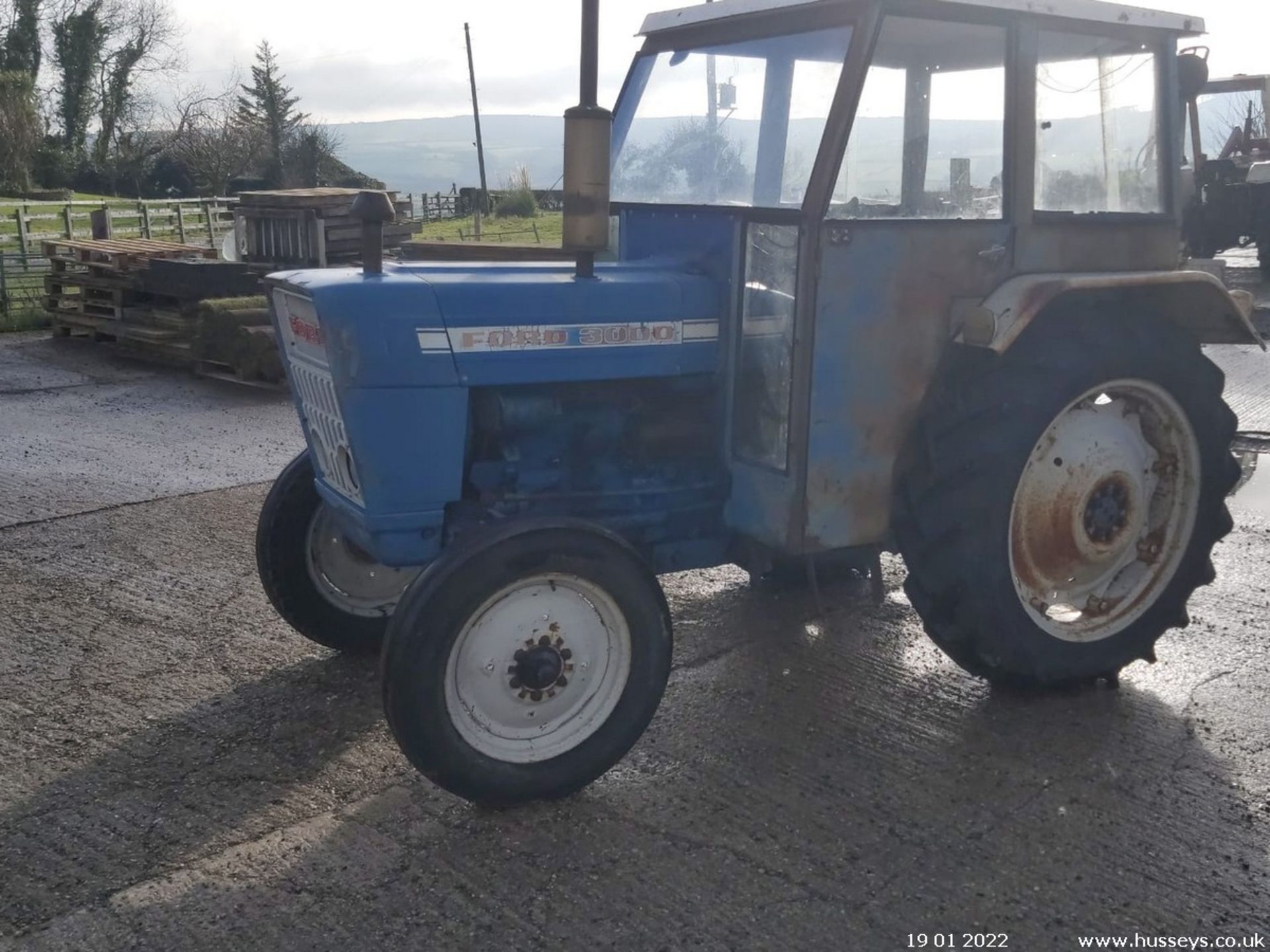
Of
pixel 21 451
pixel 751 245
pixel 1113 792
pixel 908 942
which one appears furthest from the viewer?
pixel 21 451

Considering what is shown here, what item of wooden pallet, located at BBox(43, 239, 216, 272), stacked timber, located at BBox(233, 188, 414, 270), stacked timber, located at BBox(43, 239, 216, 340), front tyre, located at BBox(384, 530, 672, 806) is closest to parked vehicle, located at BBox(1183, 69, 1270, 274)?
stacked timber, located at BBox(233, 188, 414, 270)

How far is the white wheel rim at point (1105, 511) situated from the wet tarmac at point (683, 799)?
30 cm

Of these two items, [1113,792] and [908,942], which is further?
[1113,792]

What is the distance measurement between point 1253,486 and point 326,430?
194 inches

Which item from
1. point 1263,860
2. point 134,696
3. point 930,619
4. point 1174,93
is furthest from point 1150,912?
point 134,696

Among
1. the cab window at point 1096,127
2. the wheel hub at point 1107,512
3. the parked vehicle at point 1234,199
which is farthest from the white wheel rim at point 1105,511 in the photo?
the parked vehicle at point 1234,199

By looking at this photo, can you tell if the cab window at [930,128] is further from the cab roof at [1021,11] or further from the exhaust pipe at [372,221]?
the exhaust pipe at [372,221]

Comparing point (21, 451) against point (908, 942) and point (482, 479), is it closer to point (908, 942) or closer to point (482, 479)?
point (482, 479)

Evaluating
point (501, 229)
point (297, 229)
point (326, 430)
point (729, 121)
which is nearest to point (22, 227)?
point (297, 229)

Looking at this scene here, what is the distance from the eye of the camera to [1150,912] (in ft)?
9.47

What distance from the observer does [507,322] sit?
3.49 metres

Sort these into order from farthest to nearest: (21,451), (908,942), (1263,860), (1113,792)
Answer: (21,451) → (1113,792) → (1263,860) → (908,942)

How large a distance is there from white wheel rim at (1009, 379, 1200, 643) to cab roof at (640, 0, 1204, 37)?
44.5 inches

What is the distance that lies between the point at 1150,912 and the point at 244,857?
216cm
